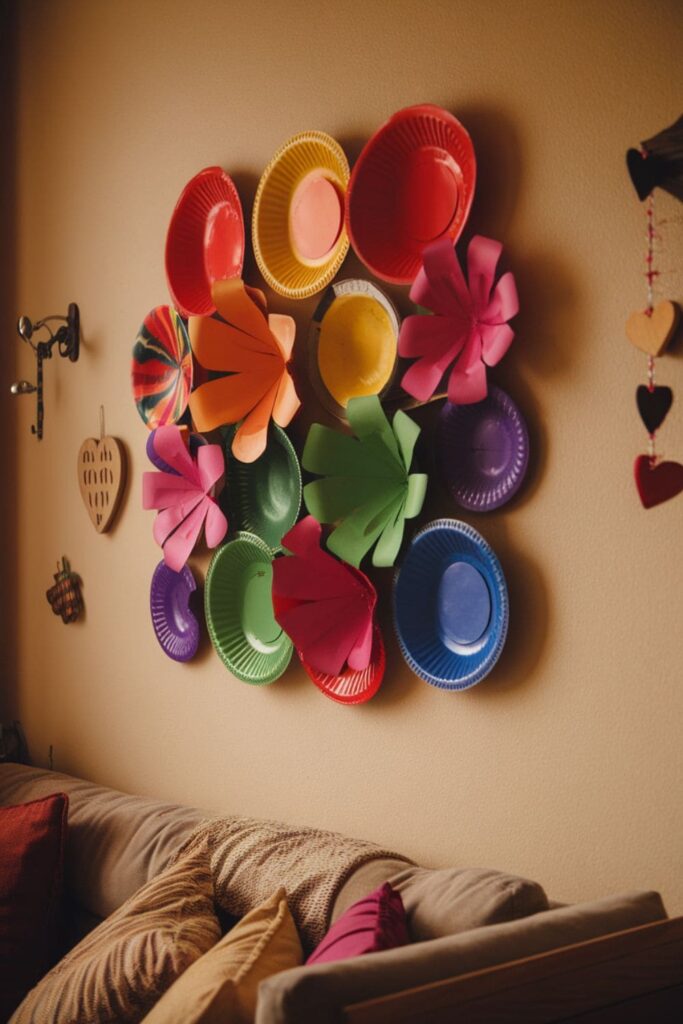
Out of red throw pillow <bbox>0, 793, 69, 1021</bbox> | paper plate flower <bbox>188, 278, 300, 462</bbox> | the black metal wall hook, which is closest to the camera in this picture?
red throw pillow <bbox>0, 793, 69, 1021</bbox>

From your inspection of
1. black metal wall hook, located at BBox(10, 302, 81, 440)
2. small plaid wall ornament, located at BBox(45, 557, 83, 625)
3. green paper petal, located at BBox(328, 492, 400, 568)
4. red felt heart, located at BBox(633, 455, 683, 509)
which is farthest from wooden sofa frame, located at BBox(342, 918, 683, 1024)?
black metal wall hook, located at BBox(10, 302, 81, 440)

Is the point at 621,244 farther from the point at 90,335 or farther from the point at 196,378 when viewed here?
the point at 90,335

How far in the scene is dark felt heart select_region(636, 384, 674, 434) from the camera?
1392 millimetres

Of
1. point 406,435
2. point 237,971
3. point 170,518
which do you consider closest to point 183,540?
point 170,518

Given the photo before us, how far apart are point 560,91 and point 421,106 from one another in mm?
266

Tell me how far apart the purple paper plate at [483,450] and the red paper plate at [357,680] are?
319mm

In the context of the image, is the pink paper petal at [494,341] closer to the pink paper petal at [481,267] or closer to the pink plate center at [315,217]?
the pink paper petal at [481,267]

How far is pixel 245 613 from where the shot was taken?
2.20 m

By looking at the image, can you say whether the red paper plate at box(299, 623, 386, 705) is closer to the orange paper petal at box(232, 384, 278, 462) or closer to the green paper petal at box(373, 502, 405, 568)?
the green paper petal at box(373, 502, 405, 568)

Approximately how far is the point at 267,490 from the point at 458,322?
0.60 meters

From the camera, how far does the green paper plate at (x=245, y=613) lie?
6.95ft

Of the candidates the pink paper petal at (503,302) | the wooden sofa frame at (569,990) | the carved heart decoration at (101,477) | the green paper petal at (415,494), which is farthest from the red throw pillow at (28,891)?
the pink paper petal at (503,302)

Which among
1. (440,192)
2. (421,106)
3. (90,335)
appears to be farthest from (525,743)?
(90,335)

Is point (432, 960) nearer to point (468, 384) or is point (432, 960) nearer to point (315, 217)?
point (468, 384)
